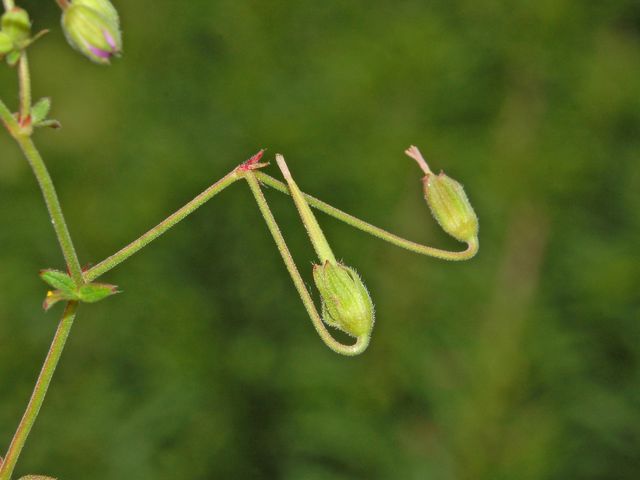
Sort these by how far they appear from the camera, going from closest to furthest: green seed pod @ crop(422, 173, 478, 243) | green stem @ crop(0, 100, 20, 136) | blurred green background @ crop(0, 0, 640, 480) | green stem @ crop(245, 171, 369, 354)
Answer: green stem @ crop(0, 100, 20, 136), green stem @ crop(245, 171, 369, 354), green seed pod @ crop(422, 173, 478, 243), blurred green background @ crop(0, 0, 640, 480)

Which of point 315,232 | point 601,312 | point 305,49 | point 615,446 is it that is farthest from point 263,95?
point 315,232

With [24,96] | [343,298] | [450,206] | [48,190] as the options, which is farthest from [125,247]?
[450,206]

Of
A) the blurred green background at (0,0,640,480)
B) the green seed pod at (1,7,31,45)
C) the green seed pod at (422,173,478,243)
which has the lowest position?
the green seed pod at (422,173,478,243)

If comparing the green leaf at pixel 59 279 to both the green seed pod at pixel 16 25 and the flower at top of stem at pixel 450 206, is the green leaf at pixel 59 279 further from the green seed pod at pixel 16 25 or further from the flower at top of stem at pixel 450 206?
the flower at top of stem at pixel 450 206

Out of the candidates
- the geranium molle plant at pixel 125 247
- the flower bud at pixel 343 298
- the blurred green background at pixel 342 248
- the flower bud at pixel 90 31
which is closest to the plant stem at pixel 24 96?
the geranium molle plant at pixel 125 247

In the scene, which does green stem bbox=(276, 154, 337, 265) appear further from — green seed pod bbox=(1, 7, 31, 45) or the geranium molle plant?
green seed pod bbox=(1, 7, 31, 45)

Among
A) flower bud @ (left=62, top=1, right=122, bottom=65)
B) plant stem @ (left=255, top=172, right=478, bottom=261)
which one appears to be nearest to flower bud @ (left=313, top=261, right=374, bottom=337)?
plant stem @ (left=255, top=172, right=478, bottom=261)

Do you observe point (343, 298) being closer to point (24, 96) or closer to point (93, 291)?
point (93, 291)
